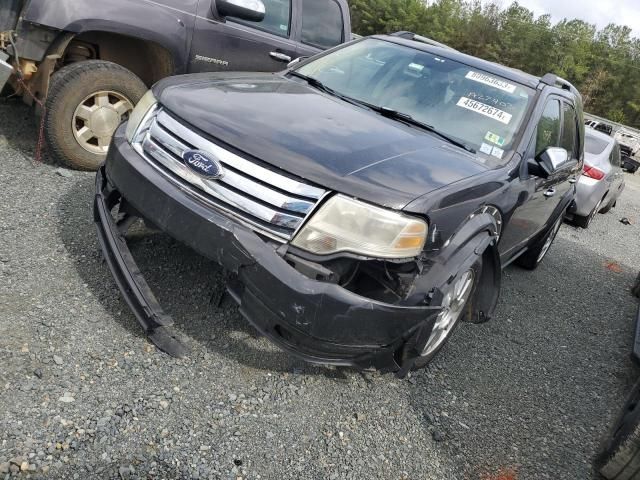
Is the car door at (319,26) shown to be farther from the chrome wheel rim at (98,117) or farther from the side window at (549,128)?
the side window at (549,128)

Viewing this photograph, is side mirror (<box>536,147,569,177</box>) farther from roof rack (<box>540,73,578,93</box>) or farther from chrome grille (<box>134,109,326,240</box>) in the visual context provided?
chrome grille (<box>134,109,326,240</box>)

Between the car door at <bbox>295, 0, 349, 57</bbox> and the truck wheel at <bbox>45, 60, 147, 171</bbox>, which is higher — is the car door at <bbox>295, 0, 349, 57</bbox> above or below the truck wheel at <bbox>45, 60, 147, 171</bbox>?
above

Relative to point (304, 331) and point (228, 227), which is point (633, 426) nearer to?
point (304, 331)

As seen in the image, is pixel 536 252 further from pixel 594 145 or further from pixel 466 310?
pixel 594 145

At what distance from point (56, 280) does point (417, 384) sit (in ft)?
6.68

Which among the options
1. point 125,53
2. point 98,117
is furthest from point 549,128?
point 125,53

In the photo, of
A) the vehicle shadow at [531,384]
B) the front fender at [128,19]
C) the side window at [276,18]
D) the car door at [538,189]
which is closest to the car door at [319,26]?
the side window at [276,18]

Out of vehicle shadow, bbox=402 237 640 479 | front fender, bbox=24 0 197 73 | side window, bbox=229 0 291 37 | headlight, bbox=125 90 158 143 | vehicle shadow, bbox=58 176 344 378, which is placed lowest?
vehicle shadow, bbox=402 237 640 479

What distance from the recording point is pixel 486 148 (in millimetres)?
3211

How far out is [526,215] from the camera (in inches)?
149

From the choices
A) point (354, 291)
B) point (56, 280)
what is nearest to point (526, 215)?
point (354, 291)

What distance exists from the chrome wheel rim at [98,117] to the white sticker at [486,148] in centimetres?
266

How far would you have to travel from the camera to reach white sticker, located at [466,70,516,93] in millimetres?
3602

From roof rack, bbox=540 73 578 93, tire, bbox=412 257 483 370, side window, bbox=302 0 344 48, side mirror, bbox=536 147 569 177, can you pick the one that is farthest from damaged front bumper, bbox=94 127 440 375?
side window, bbox=302 0 344 48
